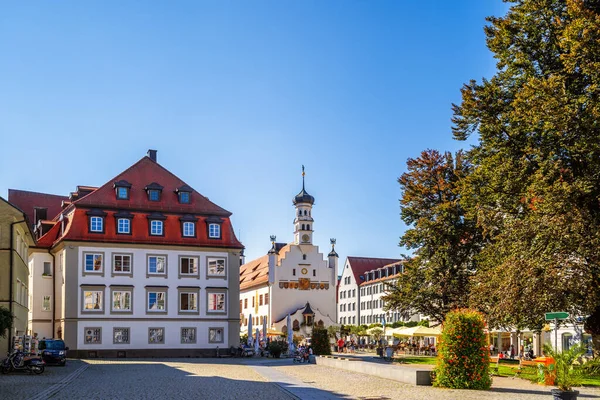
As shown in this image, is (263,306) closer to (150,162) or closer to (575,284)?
(150,162)

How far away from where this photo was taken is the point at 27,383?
27922mm

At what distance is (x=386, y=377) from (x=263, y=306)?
72.4m

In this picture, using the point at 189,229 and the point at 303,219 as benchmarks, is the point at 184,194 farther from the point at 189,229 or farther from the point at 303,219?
the point at 303,219

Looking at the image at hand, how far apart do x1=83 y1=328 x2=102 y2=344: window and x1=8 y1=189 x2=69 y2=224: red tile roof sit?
59.2ft

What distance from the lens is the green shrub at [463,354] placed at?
2466cm

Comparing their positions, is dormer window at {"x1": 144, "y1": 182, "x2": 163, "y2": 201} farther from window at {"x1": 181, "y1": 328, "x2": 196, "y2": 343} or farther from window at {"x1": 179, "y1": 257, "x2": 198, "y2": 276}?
window at {"x1": 181, "y1": 328, "x2": 196, "y2": 343}

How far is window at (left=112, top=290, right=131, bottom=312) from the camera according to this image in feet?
182

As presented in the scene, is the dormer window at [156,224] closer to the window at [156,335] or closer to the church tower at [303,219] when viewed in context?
the window at [156,335]

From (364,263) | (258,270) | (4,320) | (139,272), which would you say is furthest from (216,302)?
(364,263)

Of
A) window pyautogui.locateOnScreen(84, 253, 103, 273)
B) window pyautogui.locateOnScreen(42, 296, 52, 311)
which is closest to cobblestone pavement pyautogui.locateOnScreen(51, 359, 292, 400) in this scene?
window pyautogui.locateOnScreen(84, 253, 103, 273)

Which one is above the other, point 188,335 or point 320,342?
point 320,342

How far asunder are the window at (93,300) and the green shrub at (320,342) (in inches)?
647

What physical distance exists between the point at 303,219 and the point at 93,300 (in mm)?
48472

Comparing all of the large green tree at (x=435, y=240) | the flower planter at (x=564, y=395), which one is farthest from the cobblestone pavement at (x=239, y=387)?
the large green tree at (x=435, y=240)
